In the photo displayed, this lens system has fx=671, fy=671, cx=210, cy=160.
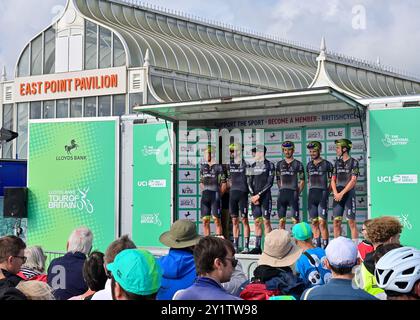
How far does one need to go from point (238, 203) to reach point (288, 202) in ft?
3.19

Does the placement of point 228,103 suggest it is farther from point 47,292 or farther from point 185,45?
point 185,45

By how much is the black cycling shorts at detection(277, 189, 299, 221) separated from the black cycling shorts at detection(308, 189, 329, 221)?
33 centimetres

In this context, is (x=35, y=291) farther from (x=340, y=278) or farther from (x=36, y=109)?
(x=36, y=109)

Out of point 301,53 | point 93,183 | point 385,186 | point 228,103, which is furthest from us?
point 301,53

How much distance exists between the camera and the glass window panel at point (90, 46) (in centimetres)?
2905

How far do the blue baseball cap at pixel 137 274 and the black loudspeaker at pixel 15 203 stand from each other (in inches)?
383

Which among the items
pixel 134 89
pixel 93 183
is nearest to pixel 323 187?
pixel 93 183

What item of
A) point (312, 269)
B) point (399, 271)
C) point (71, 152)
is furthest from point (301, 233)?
point (71, 152)

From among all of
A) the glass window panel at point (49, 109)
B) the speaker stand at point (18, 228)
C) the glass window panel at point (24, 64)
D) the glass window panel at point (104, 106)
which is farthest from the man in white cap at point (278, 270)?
the glass window panel at point (24, 64)

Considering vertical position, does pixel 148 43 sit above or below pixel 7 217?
above

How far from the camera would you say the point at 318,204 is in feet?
36.3

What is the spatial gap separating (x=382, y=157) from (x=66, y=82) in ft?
73.8

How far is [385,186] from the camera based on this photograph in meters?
9.30

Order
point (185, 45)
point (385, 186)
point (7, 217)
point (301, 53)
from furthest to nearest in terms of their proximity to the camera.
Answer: point (301, 53) → point (185, 45) → point (7, 217) → point (385, 186)
